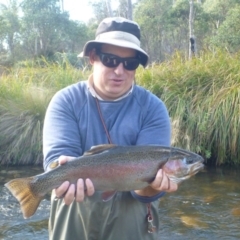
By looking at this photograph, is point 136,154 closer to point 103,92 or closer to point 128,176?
point 128,176

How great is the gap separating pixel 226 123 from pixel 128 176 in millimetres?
5949

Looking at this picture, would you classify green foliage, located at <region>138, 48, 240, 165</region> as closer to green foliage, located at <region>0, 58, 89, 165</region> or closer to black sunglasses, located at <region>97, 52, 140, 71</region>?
green foliage, located at <region>0, 58, 89, 165</region>

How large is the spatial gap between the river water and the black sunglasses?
3.08 m

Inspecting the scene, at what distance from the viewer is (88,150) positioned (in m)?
2.58

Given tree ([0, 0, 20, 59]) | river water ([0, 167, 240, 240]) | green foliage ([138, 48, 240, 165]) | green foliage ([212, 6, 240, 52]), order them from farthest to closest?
tree ([0, 0, 20, 59]) → green foliage ([212, 6, 240, 52]) → green foliage ([138, 48, 240, 165]) → river water ([0, 167, 240, 240])

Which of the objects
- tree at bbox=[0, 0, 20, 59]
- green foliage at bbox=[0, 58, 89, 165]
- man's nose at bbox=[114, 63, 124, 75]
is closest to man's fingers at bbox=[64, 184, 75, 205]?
man's nose at bbox=[114, 63, 124, 75]

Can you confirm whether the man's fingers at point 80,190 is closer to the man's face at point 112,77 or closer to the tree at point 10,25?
the man's face at point 112,77

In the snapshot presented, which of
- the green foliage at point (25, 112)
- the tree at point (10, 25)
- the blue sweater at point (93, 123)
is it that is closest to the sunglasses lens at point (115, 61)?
the blue sweater at point (93, 123)

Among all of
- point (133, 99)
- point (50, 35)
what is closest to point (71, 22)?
point (50, 35)

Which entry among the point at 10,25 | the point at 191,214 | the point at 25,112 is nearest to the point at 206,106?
the point at 191,214

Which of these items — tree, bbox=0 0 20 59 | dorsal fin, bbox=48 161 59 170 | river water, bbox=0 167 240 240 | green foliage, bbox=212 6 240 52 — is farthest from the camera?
tree, bbox=0 0 20 59

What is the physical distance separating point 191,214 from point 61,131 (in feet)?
12.6

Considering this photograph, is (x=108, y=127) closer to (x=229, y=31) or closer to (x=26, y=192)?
(x=26, y=192)

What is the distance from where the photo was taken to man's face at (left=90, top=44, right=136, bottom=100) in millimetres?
2740
